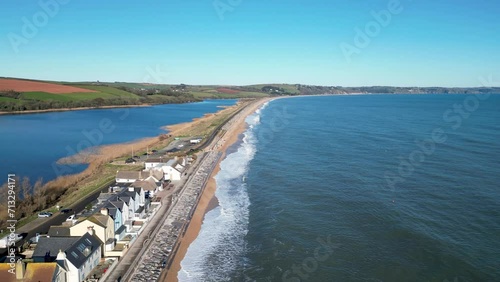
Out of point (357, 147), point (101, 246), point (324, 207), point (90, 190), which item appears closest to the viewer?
point (101, 246)

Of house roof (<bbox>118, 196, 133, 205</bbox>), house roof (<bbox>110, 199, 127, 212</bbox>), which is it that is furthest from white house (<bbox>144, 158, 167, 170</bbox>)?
house roof (<bbox>110, 199, 127, 212</bbox>)

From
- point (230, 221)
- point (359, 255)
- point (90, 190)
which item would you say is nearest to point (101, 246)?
point (230, 221)

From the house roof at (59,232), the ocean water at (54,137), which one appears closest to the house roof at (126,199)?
the house roof at (59,232)

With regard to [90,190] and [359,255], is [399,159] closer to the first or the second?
[359,255]

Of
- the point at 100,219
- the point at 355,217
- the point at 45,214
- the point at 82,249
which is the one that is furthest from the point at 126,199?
the point at 355,217

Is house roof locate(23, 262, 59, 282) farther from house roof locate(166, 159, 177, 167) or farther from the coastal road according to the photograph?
house roof locate(166, 159, 177, 167)

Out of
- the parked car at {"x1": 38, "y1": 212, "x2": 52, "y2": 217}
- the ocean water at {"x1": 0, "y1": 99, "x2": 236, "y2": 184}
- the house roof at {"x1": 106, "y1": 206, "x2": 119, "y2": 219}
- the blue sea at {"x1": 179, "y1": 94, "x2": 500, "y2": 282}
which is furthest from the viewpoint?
the ocean water at {"x1": 0, "y1": 99, "x2": 236, "y2": 184}
